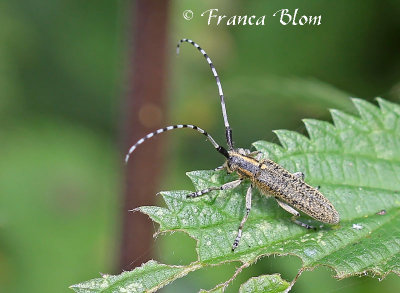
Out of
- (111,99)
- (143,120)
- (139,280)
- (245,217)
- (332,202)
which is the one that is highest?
(111,99)

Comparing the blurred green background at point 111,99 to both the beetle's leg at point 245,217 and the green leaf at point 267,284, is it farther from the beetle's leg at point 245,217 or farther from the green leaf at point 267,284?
the green leaf at point 267,284

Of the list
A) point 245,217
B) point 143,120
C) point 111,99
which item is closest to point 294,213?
point 245,217

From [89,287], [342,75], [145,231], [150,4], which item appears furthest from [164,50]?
[342,75]

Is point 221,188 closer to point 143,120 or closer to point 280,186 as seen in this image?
point 280,186

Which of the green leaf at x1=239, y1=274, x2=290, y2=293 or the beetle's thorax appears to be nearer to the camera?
the green leaf at x1=239, y1=274, x2=290, y2=293

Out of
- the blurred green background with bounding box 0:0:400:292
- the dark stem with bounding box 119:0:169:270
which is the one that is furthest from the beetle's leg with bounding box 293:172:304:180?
the dark stem with bounding box 119:0:169:270

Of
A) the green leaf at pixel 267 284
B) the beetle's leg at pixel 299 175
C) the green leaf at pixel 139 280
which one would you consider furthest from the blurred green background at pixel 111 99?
the green leaf at pixel 139 280

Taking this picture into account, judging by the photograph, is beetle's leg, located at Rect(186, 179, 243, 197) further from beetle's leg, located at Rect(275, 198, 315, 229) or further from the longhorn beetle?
beetle's leg, located at Rect(275, 198, 315, 229)
